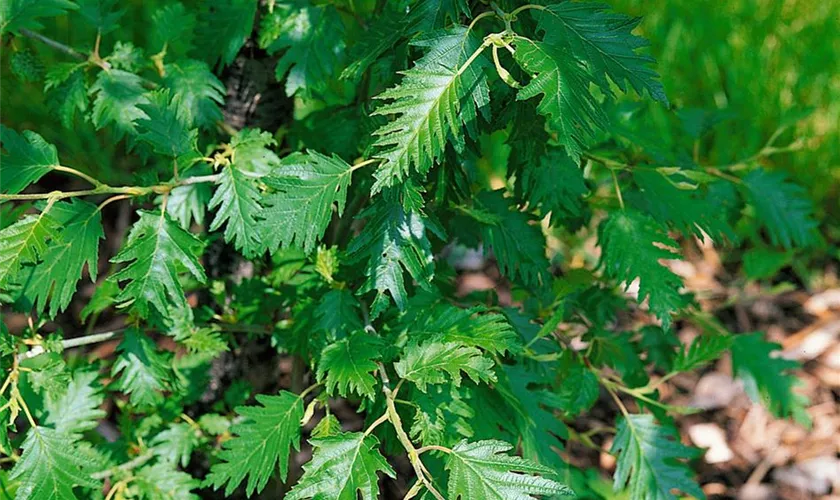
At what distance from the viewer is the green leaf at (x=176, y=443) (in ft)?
4.27

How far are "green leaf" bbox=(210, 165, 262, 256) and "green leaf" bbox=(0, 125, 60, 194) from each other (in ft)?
0.64

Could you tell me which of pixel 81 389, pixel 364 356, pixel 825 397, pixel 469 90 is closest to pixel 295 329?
pixel 364 356

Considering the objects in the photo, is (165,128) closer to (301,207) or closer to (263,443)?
(301,207)

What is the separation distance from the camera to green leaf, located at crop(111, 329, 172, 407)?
3.77 ft

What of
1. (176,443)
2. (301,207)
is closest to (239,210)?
(301,207)

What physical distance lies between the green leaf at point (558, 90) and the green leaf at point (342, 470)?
360 millimetres

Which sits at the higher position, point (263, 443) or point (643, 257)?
point (643, 257)

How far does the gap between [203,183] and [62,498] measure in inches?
16.9

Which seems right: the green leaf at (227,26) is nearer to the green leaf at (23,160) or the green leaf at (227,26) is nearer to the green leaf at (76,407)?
the green leaf at (23,160)

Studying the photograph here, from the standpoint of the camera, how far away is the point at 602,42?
0.87 metres

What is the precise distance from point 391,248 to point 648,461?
54 centimetres

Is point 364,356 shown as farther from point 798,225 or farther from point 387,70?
point 798,225

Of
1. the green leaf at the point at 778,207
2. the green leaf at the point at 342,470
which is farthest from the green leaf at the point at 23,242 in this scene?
the green leaf at the point at 778,207

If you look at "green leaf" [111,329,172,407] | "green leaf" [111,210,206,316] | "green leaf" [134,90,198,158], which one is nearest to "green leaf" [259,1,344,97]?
"green leaf" [134,90,198,158]
